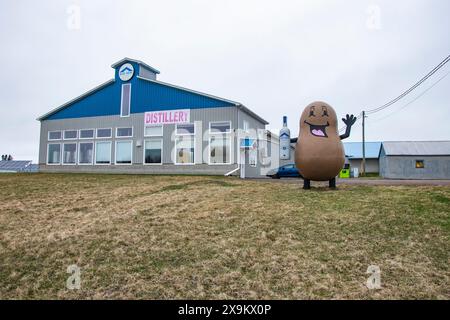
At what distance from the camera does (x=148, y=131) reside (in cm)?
2011

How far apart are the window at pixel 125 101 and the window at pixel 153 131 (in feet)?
6.07

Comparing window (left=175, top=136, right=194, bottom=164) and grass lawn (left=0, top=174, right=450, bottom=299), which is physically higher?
window (left=175, top=136, right=194, bottom=164)

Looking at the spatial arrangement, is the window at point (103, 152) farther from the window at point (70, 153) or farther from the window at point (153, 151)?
the window at point (153, 151)

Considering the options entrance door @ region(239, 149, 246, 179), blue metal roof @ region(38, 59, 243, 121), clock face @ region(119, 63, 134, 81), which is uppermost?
clock face @ region(119, 63, 134, 81)

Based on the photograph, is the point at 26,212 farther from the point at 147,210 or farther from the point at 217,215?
the point at 217,215

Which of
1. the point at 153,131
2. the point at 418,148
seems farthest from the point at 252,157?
the point at 418,148

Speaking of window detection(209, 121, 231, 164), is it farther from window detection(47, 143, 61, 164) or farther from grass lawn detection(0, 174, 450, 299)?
window detection(47, 143, 61, 164)

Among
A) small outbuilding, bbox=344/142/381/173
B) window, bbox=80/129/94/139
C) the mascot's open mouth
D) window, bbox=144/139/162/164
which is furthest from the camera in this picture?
small outbuilding, bbox=344/142/381/173

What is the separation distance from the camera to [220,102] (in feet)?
60.7

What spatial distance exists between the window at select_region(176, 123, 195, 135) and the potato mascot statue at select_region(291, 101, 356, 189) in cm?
1004

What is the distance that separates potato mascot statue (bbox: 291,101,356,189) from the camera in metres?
9.34

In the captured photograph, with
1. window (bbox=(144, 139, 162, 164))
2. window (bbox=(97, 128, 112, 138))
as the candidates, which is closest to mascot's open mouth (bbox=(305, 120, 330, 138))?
window (bbox=(144, 139, 162, 164))

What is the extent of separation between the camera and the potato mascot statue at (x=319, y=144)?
9336mm

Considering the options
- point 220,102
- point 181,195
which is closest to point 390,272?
point 181,195
